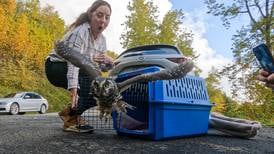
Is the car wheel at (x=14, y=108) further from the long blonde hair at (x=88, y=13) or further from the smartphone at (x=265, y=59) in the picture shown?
the smartphone at (x=265, y=59)

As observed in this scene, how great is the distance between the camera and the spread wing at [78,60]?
127 inches

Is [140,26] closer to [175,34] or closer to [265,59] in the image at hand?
[175,34]

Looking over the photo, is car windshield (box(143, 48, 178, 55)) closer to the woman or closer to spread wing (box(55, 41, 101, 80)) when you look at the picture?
the woman

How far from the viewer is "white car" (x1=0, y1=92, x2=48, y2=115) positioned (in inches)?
744

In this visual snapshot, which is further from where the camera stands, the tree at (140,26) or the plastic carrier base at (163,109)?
the tree at (140,26)

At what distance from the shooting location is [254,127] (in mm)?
4590

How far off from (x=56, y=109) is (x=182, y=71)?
84.8 feet

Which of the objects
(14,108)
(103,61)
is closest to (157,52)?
(103,61)

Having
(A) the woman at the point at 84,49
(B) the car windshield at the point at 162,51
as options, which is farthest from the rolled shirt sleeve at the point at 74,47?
(B) the car windshield at the point at 162,51

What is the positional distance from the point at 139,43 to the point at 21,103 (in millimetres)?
6658

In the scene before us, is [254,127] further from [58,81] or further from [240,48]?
[240,48]

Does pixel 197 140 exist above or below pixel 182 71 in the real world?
below

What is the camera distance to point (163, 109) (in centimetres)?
375

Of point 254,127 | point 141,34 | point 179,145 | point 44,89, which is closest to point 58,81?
point 179,145
